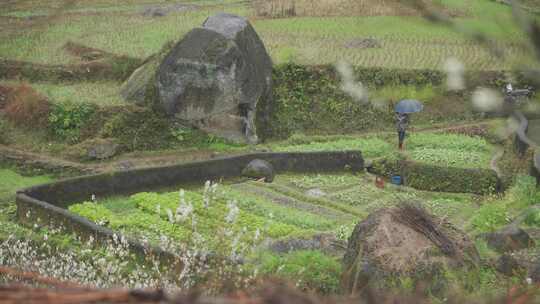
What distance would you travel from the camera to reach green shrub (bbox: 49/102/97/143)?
65.5 feet

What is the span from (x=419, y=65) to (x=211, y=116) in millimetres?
7509

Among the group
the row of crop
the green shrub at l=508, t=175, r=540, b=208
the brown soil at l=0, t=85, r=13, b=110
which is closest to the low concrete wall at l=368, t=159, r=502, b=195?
the green shrub at l=508, t=175, r=540, b=208

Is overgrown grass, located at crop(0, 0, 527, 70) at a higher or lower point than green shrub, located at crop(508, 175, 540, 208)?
lower

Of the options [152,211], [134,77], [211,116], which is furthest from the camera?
[134,77]

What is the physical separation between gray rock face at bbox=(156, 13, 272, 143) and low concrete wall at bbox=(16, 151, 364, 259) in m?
2.56

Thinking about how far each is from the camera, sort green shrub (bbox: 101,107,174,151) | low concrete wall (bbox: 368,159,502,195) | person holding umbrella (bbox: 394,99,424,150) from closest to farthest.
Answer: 1. low concrete wall (bbox: 368,159,502,195)
2. person holding umbrella (bbox: 394,99,424,150)
3. green shrub (bbox: 101,107,174,151)

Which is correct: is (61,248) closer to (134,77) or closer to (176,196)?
(176,196)

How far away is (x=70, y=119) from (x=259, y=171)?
5619mm

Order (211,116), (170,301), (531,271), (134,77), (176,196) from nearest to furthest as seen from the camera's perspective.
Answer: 1. (170,301)
2. (531,271)
3. (176,196)
4. (211,116)
5. (134,77)

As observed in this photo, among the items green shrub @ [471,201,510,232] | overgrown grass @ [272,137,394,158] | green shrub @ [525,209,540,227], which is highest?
green shrub @ [525,209,540,227]

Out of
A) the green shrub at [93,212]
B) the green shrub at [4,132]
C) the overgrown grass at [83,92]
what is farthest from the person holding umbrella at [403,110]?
the green shrub at [4,132]

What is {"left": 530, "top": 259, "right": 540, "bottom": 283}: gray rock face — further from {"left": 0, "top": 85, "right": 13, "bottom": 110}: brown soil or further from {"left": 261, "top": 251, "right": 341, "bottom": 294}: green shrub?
{"left": 0, "top": 85, "right": 13, "bottom": 110}: brown soil

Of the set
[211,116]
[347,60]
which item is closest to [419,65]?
[347,60]

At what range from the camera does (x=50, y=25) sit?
28.9 m
